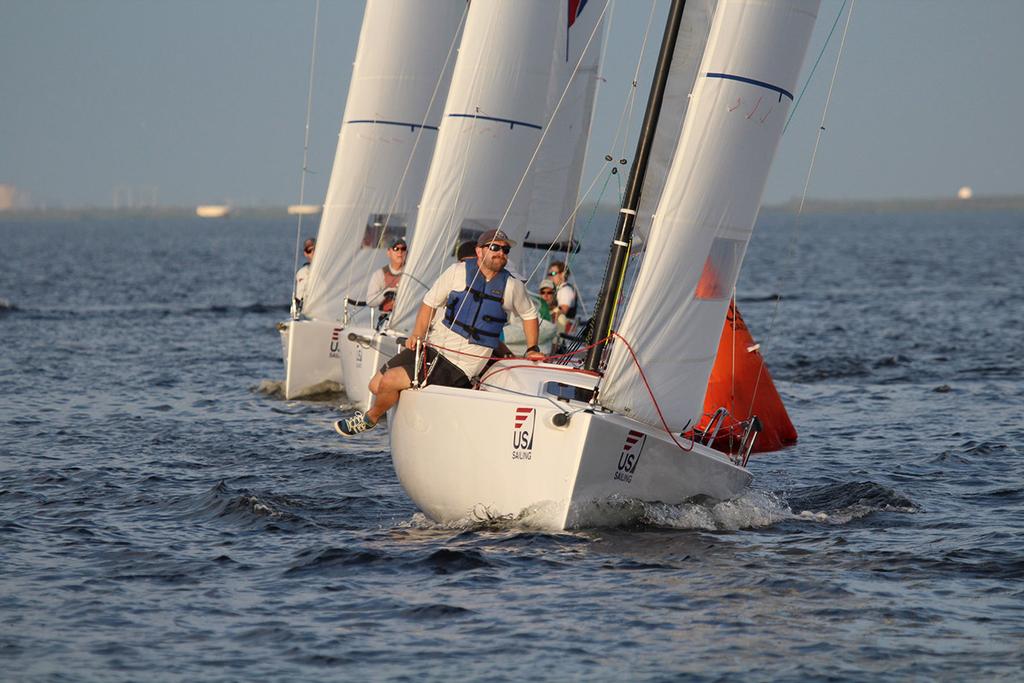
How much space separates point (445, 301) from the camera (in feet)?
34.8

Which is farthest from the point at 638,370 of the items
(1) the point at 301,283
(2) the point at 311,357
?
(1) the point at 301,283

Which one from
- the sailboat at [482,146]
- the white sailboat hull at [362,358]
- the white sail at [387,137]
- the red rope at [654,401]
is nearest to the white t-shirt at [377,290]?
the white sailboat hull at [362,358]

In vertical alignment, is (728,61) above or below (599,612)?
above

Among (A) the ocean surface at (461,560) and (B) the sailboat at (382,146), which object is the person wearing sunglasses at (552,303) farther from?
(B) the sailboat at (382,146)

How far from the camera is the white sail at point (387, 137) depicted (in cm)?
2039

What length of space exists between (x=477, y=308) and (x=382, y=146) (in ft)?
34.5

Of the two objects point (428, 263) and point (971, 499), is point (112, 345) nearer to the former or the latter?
point (428, 263)

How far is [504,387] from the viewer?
1060 centimetres

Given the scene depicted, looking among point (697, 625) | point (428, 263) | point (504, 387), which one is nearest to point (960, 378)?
point (428, 263)

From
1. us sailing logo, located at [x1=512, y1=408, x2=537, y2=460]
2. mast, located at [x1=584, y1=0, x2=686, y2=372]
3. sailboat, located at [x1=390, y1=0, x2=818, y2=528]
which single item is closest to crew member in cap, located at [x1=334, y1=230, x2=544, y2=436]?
sailboat, located at [x1=390, y1=0, x2=818, y2=528]

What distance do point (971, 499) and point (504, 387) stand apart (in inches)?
186

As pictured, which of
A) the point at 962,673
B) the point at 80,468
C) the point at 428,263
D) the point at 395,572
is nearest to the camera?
the point at 962,673

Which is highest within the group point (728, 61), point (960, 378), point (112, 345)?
point (728, 61)

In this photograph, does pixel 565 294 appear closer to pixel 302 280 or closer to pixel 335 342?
pixel 335 342
